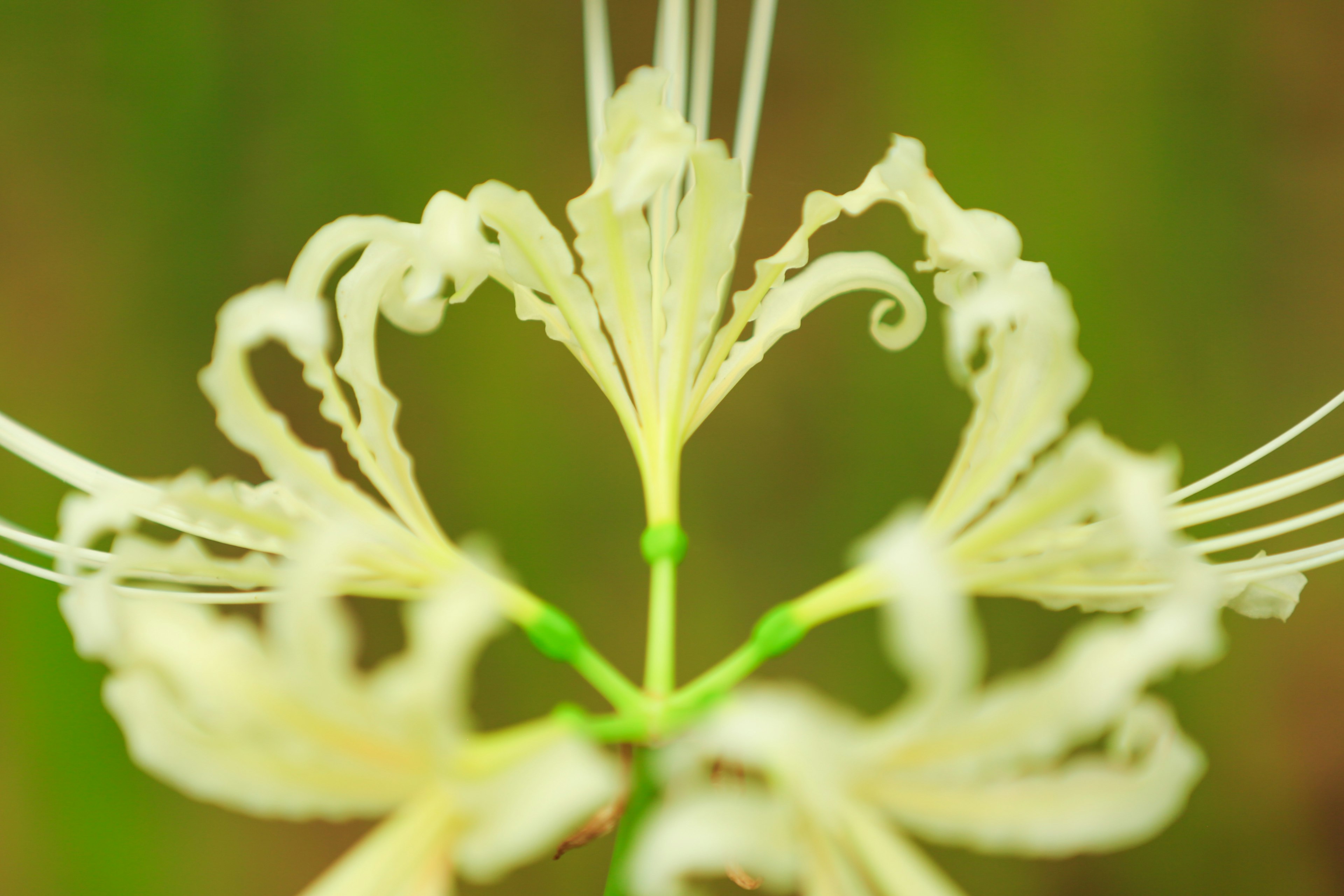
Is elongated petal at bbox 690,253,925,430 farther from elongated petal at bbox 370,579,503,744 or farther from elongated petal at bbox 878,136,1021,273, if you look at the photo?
elongated petal at bbox 370,579,503,744

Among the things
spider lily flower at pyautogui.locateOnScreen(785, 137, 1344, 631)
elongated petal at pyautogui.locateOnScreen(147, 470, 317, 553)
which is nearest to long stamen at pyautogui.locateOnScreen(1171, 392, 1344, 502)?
spider lily flower at pyautogui.locateOnScreen(785, 137, 1344, 631)

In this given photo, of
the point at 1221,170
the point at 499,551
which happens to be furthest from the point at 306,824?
the point at 1221,170

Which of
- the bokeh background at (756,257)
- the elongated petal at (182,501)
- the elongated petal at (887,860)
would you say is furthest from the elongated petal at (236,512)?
the bokeh background at (756,257)

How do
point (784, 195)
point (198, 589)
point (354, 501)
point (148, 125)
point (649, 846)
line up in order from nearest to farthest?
1. point (649, 846)
2. point (354, 501)
3. point (198, 589)
4. point (148, 125)
5. point (784, 195)

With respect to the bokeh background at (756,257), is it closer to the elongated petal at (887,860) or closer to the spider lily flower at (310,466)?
the spider lily flower at (310,466)

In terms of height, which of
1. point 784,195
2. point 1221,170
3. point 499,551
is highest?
point 784,195

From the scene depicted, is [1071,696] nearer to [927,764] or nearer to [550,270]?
[927,764]

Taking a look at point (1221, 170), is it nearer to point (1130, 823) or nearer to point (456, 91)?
point (456, 91)
